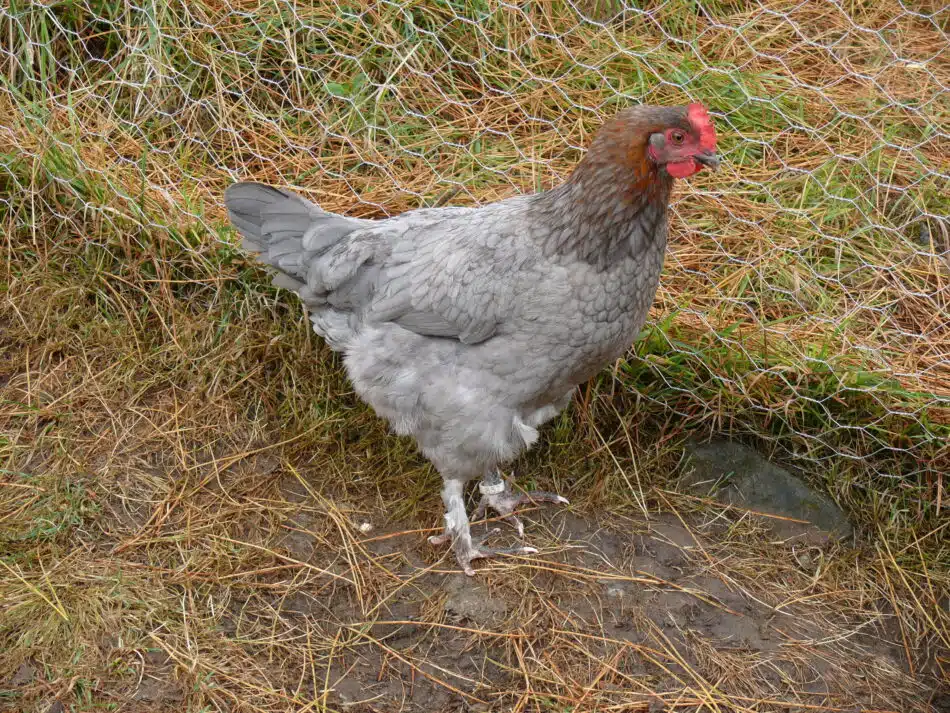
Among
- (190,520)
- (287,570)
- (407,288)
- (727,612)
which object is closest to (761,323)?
(727,612)

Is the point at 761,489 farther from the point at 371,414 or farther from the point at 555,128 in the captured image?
the point at 555,128

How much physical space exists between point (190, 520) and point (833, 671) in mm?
1904

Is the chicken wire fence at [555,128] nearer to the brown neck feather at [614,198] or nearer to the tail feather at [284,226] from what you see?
the tail feather at [284,226]

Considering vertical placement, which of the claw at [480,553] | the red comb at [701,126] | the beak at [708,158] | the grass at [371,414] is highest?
the red comb at [701,126]

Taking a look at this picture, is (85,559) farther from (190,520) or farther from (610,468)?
(610,468)

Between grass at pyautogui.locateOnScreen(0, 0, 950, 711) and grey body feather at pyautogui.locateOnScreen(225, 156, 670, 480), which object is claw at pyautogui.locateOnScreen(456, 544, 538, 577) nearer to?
grass at pyautogui.locateOnScreen(0, 0, 950, 711)

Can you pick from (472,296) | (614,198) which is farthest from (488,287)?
(614,198)

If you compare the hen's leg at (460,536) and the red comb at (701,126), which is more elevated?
the red comb at (701,126)

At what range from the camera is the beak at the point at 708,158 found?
2080 mm

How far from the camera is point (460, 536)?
259 centimetres

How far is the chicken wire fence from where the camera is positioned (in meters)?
2.93

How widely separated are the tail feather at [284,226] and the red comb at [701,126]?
1.08m

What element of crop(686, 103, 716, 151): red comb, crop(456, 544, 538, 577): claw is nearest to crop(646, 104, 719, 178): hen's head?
crop(686, 103, 716, 151): red comb

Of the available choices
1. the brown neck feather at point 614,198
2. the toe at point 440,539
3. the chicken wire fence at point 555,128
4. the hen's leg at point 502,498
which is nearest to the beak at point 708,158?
the brown neck feather at point 614,198
